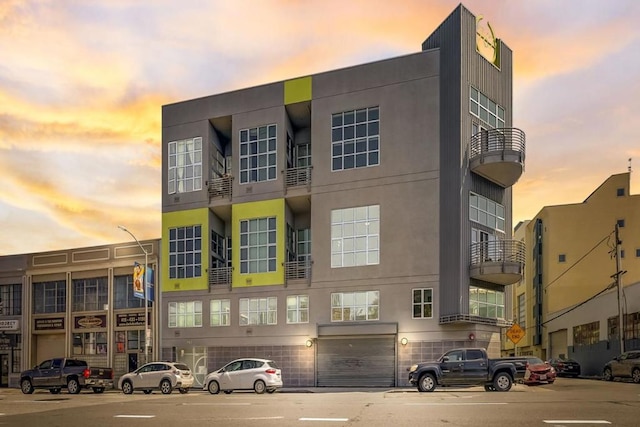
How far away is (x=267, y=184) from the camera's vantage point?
4000 cm

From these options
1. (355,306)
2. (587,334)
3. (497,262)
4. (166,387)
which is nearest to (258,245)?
(355,306)

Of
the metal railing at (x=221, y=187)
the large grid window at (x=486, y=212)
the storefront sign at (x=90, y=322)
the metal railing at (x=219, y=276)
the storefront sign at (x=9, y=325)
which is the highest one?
the metal railing at (x=221, y=187)

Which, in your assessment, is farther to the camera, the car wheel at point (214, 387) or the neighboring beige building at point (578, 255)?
the neighboring beige building at point (578, 255)

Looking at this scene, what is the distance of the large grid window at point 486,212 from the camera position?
3600 cm

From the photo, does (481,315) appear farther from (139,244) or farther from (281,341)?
(139,244)

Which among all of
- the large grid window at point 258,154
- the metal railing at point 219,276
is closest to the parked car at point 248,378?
the metal railing at point 219,276

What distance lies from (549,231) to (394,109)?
4604 cm

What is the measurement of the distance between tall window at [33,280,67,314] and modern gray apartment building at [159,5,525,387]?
8120 mm

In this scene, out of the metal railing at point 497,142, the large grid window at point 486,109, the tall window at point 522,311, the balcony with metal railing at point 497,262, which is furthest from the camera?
the tall window at point 522,311

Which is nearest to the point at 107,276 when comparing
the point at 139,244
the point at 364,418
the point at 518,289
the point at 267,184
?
the point at 139,244

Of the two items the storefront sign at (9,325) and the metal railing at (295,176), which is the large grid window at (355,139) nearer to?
the metal railing at (295,176)

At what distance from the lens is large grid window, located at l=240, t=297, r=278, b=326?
128 ft

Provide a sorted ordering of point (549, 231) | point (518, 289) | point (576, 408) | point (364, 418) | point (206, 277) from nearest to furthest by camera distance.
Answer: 1. point (364, 418)
2. point (576, 408)
3. point (206, 277)
4. point (549, 231)
5. point (518, 289)

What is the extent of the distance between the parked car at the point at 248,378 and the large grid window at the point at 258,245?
31.5 ft
